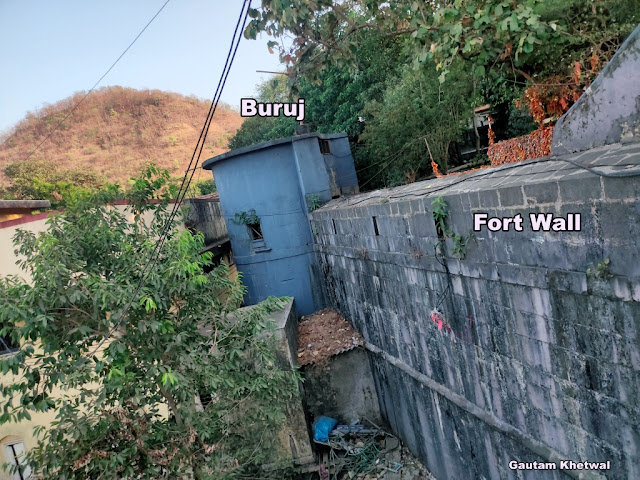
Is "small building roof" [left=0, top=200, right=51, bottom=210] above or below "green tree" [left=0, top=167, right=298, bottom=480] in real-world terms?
above

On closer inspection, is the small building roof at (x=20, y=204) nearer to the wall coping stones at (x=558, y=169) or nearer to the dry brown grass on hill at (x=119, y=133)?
the wall coping stones at (x=558, y=169)

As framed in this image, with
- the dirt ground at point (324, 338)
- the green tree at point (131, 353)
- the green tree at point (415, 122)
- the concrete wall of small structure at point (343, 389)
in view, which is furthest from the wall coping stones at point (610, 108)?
the green tree at point (415, 122)

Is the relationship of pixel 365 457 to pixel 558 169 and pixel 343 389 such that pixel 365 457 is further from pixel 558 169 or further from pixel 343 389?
pixel 558 169

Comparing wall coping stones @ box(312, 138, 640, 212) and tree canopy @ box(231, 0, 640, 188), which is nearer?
wall coping stones @ box(312, 138, 640, 212)

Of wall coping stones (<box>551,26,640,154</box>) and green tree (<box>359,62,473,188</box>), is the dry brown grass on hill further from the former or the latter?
wall coping stones (<box>551,26,640,154</box>)

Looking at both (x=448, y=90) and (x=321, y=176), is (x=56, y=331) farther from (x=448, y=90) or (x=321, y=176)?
(x=448, y=90)

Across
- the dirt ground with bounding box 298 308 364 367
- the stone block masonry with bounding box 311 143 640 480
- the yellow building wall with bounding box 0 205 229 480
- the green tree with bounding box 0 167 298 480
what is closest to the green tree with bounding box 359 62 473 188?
the dirt ground with bounding box 298 308 364 367

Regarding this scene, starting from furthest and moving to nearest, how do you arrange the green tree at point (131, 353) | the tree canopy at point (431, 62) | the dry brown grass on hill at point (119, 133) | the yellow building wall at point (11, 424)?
the dry brown grass on hill at point (119, 133)
the yellow building wall at point (11, 424)
the tree canopy at point (431, 62)
the green tree at point (131, 353)

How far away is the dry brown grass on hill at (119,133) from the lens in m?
38.7

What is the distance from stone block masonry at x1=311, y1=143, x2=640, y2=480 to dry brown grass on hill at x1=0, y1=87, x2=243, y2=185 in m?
34.0

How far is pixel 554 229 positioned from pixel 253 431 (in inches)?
165

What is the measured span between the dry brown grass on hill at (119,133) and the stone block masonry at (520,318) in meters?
34.0

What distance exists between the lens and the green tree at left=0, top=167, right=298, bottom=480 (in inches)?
154

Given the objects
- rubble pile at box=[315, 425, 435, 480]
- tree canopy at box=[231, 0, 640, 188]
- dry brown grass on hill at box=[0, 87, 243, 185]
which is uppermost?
dry brown grass on hill at box=[0, 87, 243, 185]
